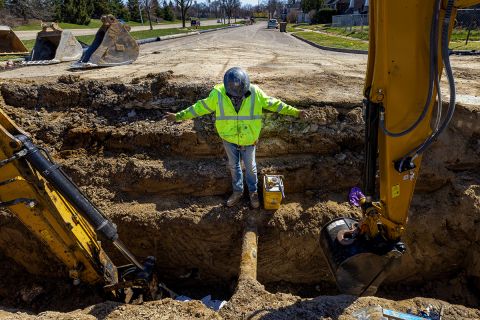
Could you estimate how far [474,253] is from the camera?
5363 millimetres

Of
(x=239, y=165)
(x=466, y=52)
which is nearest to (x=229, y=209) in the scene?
(x=239, y=165)

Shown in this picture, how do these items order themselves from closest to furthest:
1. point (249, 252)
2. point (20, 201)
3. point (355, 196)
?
point (20, 201) < point (249, 252) < point (355, 196)

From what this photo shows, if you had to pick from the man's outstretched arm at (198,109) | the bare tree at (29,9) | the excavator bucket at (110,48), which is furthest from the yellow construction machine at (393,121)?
the bare tree at (29,9)

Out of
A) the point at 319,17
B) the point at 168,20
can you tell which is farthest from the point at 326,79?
the point at 168,20

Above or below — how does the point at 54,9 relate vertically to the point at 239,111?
above

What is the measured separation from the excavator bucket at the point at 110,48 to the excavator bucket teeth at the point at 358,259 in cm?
874

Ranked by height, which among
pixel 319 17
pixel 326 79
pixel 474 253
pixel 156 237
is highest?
pixel 319 17

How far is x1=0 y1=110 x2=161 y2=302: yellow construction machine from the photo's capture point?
131 inches

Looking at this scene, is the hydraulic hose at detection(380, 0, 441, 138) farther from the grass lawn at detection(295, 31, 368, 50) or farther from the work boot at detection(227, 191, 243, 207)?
the grass lawn at detection(295, 31, 368, 50)

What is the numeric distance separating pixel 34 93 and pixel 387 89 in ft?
21.5

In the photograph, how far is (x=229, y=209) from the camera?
18.2 feet

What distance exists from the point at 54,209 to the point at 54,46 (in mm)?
10691

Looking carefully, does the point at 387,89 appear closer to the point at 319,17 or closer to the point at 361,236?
the point at 361,236

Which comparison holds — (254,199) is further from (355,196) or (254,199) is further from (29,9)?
(29,9)
